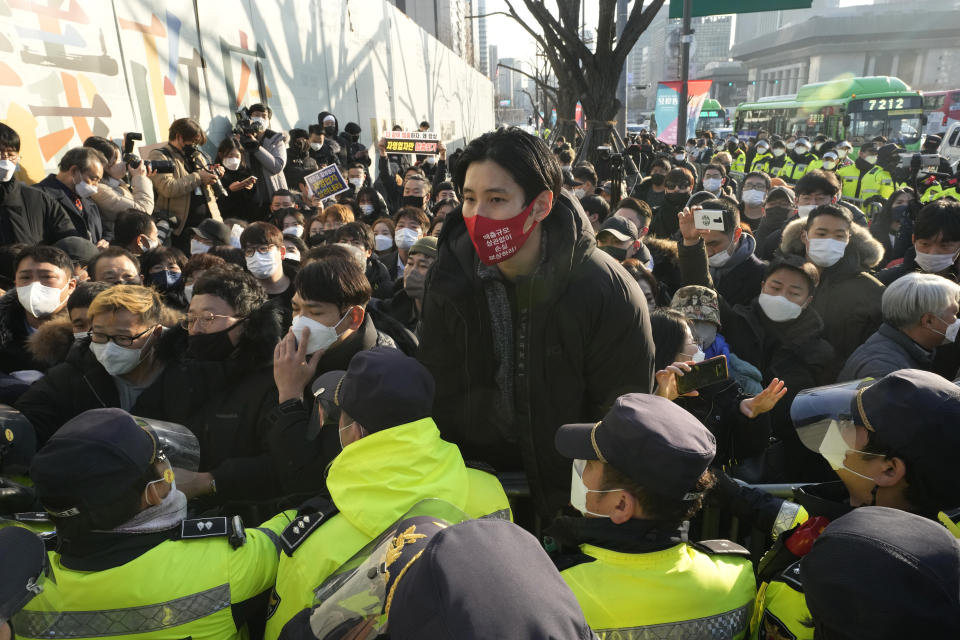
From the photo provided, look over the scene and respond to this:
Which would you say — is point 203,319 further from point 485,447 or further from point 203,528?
point 485,447

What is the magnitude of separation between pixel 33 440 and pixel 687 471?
2.31 m

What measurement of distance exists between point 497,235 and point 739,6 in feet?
28.5

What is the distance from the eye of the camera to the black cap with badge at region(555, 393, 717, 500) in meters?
1.51

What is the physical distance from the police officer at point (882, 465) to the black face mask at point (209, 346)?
2.26 meters

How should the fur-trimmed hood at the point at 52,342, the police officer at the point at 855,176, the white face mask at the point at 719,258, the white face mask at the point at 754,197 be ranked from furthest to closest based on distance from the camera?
the police officer at the point at 855,176 < the white face mask at the point at 754,197 < the white face mask at the point at 719,258 < the fur-trimmed hood at the point at 52,342

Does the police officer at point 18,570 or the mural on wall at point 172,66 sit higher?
the mural on wall at point 172,66

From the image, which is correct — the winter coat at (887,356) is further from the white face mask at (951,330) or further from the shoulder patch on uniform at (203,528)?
the shoulder patch on uniform at (203,528)

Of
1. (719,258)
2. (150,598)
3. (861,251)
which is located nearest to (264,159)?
(719,258)

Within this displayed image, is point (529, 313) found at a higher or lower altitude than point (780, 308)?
higher

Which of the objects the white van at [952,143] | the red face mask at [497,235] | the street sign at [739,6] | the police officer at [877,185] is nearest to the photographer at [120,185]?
the red face mask at [497,235]

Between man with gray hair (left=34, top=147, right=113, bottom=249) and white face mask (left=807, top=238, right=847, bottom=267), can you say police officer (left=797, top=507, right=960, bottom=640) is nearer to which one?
white face mask (left=807, top=238, right=847, bottom=267)

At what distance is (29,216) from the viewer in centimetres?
438

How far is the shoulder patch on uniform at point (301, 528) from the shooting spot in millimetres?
1652

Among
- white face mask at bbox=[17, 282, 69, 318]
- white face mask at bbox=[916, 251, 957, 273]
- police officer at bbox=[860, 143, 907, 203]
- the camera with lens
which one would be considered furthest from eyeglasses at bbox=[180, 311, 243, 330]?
police officer at bbox=[860, 143, 907, 203]
